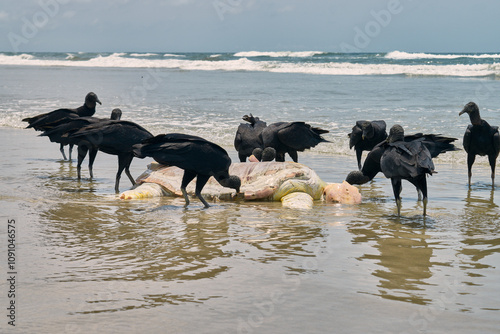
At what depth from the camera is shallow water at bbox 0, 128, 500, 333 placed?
12.0 ft

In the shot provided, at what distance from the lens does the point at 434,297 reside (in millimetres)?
4051

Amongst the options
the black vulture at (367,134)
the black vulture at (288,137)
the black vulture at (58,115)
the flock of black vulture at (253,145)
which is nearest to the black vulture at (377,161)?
the flock of black vulture at (253,145)

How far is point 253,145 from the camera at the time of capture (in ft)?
30.8

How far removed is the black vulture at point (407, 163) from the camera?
621 cm

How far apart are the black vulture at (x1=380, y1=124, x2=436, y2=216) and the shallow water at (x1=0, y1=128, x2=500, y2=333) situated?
1.46 feet

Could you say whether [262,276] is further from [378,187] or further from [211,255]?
[378,187]

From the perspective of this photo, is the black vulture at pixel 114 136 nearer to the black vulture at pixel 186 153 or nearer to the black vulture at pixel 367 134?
the black vulture at pixel 186 153

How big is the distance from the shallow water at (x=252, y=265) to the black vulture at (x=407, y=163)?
45 centimetres

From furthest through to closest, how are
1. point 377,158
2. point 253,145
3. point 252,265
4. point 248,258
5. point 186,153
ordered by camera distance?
point 253,145 < point 377,158 < point 186,153 < point 248,258 < point 252,265

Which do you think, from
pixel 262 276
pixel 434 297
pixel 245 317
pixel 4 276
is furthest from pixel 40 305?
pixel 434 297

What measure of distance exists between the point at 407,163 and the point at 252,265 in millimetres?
2369

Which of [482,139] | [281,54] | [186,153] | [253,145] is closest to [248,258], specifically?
[186,153]

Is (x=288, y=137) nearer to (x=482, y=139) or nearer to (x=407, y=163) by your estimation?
(x=482, y=139)

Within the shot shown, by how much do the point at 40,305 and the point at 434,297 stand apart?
8.33 feet
